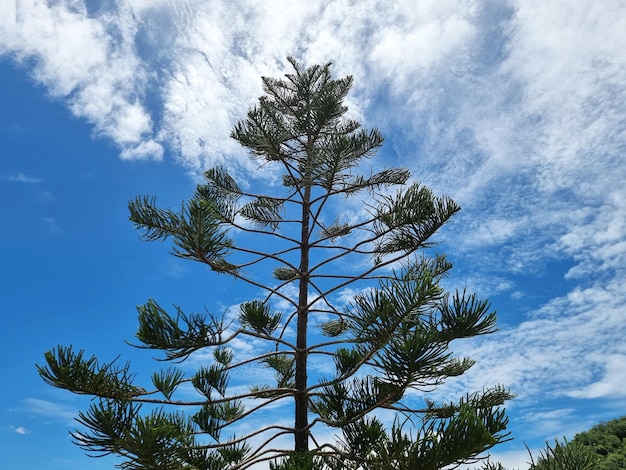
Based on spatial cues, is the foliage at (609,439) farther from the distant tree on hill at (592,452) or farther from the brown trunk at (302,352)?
the brown trunk at (302,352)

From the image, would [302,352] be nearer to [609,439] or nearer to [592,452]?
[592,452]

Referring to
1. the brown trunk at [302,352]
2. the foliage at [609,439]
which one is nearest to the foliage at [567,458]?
the brown trunk at [302,352]

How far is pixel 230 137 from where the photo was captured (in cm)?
452

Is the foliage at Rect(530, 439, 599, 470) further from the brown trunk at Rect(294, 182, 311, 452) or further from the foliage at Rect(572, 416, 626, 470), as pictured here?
the foliage at Rect(572, 416, 626, 470)

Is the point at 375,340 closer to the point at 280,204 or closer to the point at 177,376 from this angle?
the point at 177,376

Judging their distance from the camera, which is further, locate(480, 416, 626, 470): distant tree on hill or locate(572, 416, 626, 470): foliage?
locate(572, 416, 626, 470): foliage

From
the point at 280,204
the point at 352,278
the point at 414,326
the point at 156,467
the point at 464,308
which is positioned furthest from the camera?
the point at 280,204

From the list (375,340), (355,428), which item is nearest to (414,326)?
(375,340)

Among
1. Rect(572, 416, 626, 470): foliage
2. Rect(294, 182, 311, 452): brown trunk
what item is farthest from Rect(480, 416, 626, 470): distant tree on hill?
Rect(294, 182, 311, 452): brown trunk

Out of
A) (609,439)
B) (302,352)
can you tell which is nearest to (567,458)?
(302,352)

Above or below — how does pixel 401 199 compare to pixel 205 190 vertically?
below

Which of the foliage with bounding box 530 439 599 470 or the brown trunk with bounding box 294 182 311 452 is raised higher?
the brown trunk with bounding box 294 182 311 452

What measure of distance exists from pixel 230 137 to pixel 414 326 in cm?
243

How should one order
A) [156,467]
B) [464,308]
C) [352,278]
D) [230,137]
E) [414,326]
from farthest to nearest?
[230,137], [352,278], [464,308], [414,326], [156,467]
